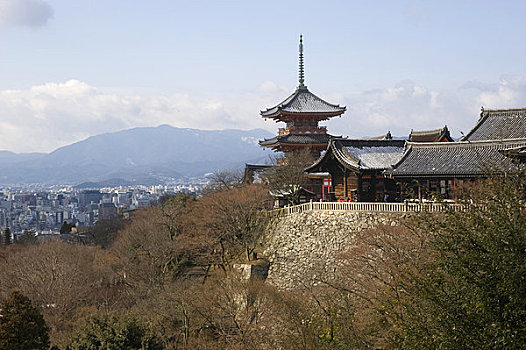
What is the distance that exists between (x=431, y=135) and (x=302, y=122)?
8.14m

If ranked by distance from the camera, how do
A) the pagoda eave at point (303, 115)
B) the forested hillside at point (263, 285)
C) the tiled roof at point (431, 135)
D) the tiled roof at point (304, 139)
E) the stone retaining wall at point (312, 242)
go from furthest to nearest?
the pagoda eave at point (303, 115), the tiled roof at point (304, 139), the tiled roof at point (431, 135), the stone retaining wall at point (312, 242), the forested hillside at point (263, 285)

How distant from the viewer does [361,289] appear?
19.8 m

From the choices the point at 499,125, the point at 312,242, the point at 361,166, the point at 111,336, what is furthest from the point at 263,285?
the point at 499,125

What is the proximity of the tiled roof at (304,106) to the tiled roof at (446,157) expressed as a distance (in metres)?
11.4

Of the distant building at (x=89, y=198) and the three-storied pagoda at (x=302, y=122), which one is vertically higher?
the three-storied pagoda at (x=302, y=122)

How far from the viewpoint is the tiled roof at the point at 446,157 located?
75.5 feet

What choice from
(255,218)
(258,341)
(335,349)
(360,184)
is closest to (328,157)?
(360,184)

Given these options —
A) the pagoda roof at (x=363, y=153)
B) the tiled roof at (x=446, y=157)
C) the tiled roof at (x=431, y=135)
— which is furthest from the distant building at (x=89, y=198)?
the tiled roof at (x=446, y=157)

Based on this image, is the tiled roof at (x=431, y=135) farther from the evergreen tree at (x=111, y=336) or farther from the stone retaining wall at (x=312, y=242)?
the evergreen tree at (x=111, y=336)

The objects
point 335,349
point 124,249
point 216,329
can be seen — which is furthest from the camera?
point 124,249

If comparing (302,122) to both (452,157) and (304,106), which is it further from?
(452,157)

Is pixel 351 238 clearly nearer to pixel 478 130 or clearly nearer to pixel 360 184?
pixel 360 184

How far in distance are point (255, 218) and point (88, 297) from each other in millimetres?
7433

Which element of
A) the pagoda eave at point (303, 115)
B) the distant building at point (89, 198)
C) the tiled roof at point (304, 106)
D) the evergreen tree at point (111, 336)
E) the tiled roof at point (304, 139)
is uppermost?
the tiled roof at point (304, 106)
